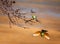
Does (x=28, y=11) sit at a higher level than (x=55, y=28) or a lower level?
higher

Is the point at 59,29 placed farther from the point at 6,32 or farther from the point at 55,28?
the point at 6,32

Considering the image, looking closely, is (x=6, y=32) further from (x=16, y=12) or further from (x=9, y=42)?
(x=16, y=12)

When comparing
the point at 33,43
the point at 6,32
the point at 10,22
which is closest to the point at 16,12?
the point at 10,22

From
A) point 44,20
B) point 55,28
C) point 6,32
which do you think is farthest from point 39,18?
point 6,32

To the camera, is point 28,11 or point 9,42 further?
point 28,11

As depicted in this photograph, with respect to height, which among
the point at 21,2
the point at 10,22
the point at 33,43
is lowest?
the point at 33,43

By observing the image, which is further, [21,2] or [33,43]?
[21,2]
